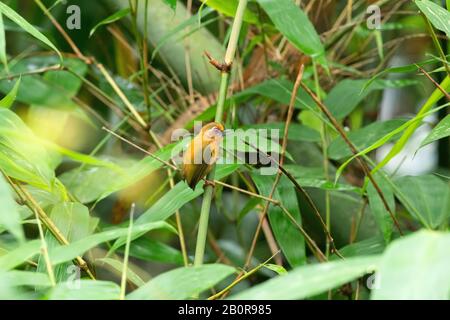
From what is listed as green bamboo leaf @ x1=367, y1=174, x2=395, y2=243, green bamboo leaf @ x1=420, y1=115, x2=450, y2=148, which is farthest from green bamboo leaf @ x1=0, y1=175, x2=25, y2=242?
green bamboo leaf @ x1=367, y1=174, x2=395, y2=243

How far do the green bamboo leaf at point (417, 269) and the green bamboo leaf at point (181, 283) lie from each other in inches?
4.7

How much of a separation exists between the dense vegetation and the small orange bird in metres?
0.02

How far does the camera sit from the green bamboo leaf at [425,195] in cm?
84

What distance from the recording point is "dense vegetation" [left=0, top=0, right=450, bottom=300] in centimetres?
46

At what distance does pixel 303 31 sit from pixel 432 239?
0.40 metres

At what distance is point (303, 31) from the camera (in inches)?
28.6

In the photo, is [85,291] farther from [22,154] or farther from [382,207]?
[382,207]

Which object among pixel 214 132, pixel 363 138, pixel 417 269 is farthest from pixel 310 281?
pixel 363 138

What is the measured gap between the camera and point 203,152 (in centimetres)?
64

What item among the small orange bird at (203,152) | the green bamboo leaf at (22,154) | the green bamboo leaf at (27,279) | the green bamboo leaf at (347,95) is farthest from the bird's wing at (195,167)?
the green bamboo leaf at (347,95)

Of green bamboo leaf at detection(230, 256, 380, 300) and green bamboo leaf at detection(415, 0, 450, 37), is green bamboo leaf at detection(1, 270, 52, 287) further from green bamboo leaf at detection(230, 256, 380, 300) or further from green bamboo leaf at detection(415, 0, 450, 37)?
green bamboo leaf at detection(415, 0, 450, 37)

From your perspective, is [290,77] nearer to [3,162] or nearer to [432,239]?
[3,162]

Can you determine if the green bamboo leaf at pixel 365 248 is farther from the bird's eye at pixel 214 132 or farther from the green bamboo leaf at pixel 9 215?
the green bamboo leaf at pixel 9 215
